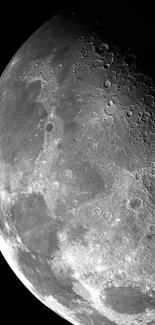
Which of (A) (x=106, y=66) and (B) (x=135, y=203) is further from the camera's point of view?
(A) (x=106, y=66)

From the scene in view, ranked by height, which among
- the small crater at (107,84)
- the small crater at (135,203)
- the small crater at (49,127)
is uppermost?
the small crater at (107,84)

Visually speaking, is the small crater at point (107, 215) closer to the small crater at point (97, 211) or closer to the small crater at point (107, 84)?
the small crater at point (97, 211)

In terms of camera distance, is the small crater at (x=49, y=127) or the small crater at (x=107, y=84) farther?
the small crater at (x=49, y=127)

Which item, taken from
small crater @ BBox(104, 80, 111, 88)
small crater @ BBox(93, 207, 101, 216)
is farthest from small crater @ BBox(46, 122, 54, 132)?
small crater @ BBox(93, 207, 101, 216)

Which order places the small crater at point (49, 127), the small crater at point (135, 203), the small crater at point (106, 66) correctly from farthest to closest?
1. the small crater at point (49, 127)
2. the small crater at point (106, 66)
3. the small crater at point (135, 203)

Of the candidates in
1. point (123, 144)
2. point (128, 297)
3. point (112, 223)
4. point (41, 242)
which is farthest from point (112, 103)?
point (128, 297)

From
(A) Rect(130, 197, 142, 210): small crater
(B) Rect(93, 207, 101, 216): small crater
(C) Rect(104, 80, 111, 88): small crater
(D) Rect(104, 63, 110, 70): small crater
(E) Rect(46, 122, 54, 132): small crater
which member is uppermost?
(D) Rect(104, 63, 110, 70): small crater

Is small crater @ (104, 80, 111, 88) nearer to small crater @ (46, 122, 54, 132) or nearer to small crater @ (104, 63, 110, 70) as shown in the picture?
small crater @ (104, 63, 110, 70)

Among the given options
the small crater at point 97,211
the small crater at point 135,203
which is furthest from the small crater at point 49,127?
the small crater at point 135,203

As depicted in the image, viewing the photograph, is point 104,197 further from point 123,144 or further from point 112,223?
point 123,144

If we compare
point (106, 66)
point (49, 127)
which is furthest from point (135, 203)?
point (106, 66)

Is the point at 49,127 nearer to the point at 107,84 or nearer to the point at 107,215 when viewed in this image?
the point at 107,84
